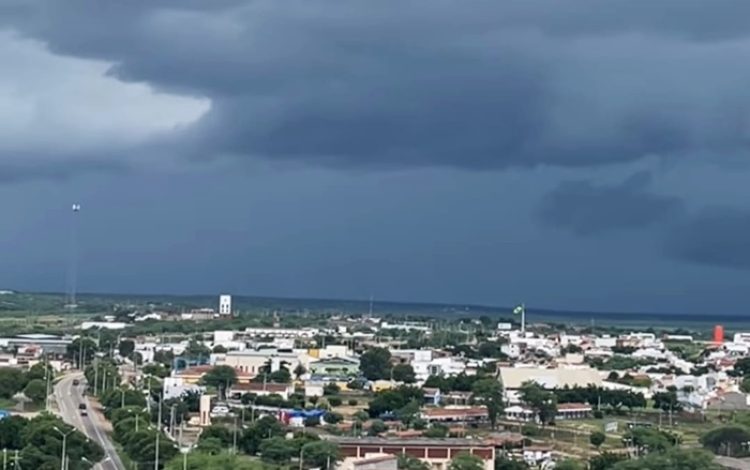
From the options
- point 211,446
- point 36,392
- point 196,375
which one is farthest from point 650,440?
point 196,375

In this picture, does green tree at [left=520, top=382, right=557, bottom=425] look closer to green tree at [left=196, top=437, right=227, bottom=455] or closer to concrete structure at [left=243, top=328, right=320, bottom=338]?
green tree at [left=196, top=437, right=227, bottom=455]

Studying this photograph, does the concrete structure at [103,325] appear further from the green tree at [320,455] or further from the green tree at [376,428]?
the green tree at [320,455]

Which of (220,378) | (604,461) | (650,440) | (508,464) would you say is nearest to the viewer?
(604,461)

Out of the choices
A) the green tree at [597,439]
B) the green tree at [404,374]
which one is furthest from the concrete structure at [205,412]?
the green tree at [404,374]

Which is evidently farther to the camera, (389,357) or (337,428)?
(389,357)

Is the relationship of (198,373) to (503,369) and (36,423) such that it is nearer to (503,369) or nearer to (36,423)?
(503,369)

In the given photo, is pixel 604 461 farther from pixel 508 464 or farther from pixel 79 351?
pixel 79 351

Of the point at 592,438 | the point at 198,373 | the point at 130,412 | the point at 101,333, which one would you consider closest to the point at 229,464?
the point at 130,412
